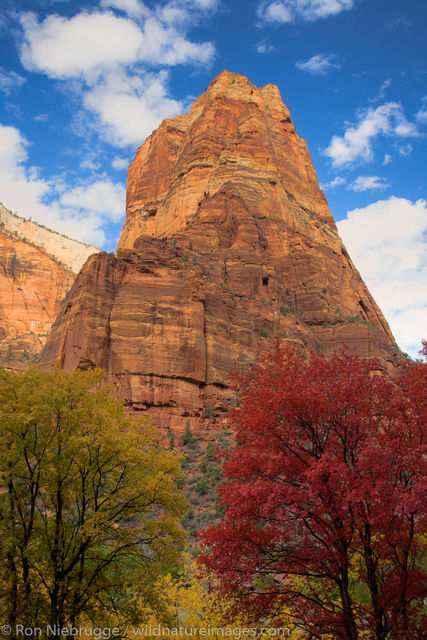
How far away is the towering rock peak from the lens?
251ft

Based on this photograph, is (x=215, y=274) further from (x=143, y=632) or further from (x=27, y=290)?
(x=27, y=290)

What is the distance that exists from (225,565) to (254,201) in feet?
218

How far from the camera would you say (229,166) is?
7725 cm

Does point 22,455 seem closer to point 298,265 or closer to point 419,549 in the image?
point 419,549


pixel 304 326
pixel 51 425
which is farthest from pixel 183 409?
pixel 51 425

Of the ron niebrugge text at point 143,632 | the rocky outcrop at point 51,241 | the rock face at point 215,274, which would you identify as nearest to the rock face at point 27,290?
the rocky outcrop at point 51,241

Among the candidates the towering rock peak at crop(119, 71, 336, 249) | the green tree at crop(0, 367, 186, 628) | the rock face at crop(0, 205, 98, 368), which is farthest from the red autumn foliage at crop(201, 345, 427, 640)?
the rock face at crop(0, 205, 98, 368)

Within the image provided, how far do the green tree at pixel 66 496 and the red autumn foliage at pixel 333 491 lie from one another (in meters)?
2.93

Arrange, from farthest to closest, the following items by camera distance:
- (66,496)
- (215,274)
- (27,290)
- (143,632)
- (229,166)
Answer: (27,290) < (229,166) < (215,274) < (143,632) < (66,496)

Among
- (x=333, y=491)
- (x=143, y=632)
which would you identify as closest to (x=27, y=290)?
(x=143, y=632)

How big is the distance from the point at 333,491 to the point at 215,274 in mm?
51456

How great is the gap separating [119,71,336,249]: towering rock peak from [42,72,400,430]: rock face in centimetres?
24

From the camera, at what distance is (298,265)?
2847 inches

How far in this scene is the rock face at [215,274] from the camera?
49156 millimetres
